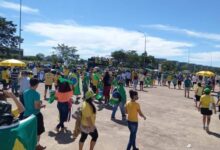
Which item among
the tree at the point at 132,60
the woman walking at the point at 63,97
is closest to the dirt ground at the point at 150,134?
the woman walking at the point at 63,97

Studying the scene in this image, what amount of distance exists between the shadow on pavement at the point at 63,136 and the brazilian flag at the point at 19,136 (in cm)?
524

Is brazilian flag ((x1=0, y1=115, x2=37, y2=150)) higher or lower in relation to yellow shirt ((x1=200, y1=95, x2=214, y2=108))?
higher

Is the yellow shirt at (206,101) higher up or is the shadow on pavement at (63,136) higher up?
the yellow shirt at (206,101)

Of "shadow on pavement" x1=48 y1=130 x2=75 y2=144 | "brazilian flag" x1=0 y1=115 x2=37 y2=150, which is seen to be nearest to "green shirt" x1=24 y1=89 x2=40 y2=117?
"shadow on pavement" x1=48 y1=130 x2=75 y2=144

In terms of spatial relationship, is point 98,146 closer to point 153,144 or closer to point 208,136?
point 153,144

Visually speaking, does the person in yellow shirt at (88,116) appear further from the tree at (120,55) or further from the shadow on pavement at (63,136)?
the tree at (120,55)

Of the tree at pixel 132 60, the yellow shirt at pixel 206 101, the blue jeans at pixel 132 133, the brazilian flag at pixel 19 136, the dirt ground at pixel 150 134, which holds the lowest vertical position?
the dirt ground at pixel 150 134

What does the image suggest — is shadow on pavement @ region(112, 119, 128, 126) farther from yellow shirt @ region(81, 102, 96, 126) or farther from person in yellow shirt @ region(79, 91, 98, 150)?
yellow shirt @ region(81, 102, 96, 126)

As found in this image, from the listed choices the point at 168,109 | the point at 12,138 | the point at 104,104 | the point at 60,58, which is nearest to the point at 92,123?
the point at 12,138

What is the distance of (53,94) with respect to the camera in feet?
38.6

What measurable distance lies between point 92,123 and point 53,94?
13.9 ft

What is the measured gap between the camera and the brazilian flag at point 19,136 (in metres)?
3.91

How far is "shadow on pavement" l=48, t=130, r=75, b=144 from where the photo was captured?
9.87 m

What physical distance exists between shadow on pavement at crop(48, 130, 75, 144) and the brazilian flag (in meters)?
5.24
